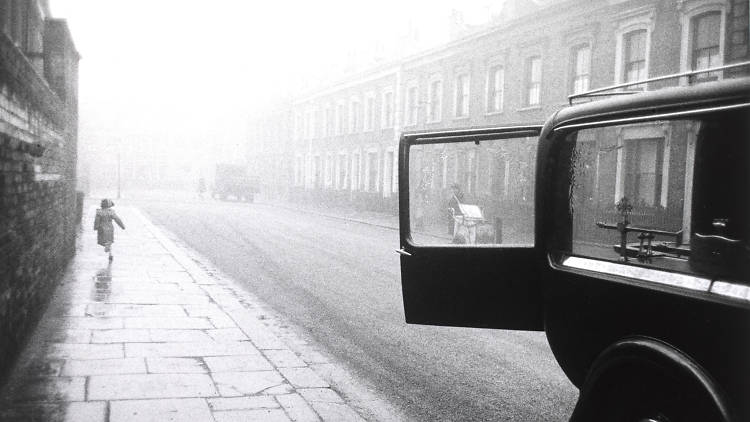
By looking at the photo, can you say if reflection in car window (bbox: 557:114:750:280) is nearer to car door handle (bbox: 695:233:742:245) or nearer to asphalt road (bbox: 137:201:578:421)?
car door handle (bbox: 695:233:742:245)

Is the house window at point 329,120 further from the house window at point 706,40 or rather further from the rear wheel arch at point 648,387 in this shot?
the rear wheel arch at point 648,387

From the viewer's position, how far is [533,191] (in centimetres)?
380

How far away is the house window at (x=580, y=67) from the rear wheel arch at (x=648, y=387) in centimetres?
1962

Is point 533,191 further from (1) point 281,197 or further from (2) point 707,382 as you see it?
(1) point 281,197

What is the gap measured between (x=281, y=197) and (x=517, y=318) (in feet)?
169

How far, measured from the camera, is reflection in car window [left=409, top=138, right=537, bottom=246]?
3896 mm

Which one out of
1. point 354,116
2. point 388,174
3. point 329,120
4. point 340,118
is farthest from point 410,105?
point 329,120

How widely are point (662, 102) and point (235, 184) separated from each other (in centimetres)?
4617

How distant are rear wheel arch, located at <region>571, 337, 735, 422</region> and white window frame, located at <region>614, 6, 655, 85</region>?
17.8 m

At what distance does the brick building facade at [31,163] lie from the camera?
493 centimetres

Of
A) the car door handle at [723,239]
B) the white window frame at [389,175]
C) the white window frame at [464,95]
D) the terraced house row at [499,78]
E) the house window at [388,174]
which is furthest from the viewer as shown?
the house window at [388,174]

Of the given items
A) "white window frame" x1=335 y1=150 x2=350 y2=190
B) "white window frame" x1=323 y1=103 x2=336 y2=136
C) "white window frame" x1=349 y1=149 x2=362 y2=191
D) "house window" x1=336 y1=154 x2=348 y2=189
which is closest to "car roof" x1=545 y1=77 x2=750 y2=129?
"white window frame" x1=349 y1=149 x2=362 y2=191

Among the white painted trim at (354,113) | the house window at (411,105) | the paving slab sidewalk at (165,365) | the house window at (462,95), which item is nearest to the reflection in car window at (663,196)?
the paving slab sidewalk at (165,365)

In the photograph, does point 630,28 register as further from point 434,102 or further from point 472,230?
point 472,230
